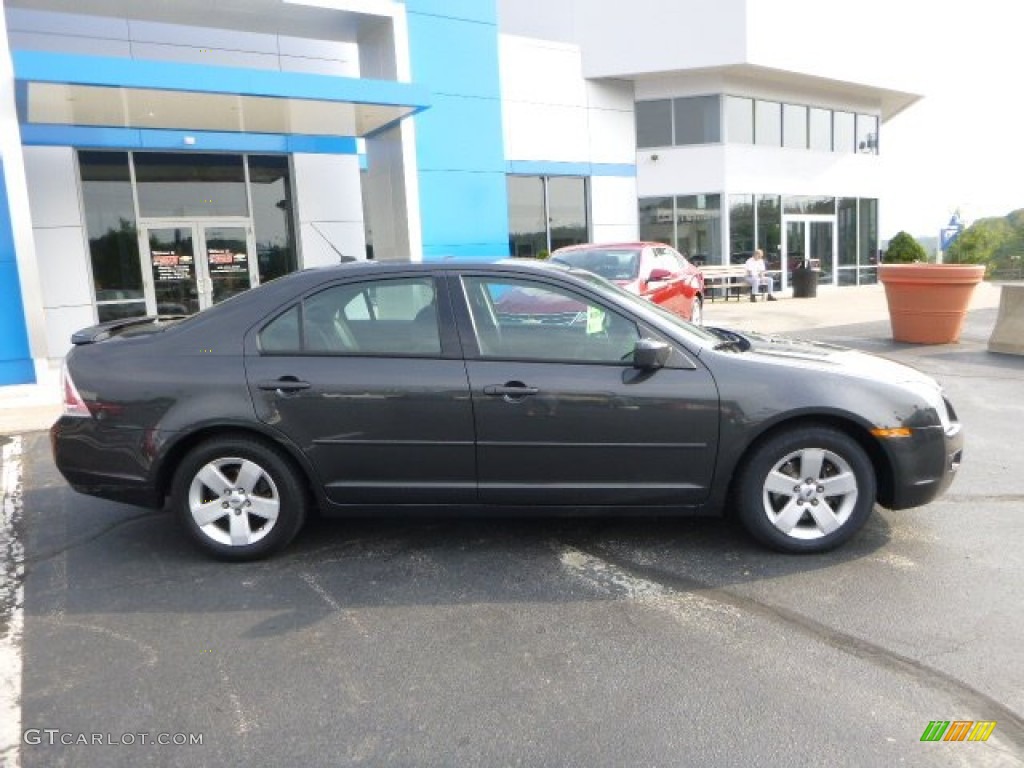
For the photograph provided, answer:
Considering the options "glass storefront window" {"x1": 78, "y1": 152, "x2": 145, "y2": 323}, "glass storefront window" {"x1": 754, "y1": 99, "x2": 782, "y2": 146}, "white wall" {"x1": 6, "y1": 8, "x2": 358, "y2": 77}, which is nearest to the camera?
"white wall" {"x1": 6, "y1": 8, "x2": 358, "y2": 77}

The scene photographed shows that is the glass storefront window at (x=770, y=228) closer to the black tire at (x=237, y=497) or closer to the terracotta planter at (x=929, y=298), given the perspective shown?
the terracotta planter at (x=929, y=298)

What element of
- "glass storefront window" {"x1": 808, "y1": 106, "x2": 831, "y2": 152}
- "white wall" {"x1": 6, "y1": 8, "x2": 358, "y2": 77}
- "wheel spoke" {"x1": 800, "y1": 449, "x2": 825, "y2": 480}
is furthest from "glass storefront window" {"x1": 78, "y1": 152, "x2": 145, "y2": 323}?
"glass storefront window" {"x1": 808, "y1": 106, "x2": 831, "y2": 152}

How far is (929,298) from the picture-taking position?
11453 millimetres

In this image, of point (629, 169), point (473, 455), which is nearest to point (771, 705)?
point (473, 455)

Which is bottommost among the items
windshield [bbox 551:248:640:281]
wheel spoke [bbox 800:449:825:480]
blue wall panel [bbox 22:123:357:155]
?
wheel spoke [bbox 800:449:825:480]

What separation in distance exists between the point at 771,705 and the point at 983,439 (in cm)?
483

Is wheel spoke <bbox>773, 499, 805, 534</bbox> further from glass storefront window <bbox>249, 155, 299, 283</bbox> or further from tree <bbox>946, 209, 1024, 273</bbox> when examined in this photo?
tree <bbox>946, 209, 1024, 273</bbox>

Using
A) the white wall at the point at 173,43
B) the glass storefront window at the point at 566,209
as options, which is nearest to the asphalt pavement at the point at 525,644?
the white wall at the point at 173,43

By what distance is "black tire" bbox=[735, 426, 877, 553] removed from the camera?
3.97 metres

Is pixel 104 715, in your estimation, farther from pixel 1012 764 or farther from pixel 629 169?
pixel 629 169

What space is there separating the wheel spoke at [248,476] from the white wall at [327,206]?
10674 mm

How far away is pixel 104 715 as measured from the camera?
283 centimetres

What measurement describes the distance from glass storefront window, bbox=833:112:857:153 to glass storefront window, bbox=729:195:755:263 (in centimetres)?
508

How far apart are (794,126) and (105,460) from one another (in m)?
24.8
